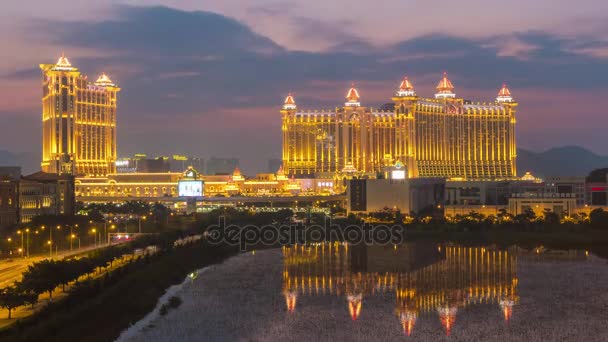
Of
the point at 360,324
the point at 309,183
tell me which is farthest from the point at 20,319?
the point at 309,183

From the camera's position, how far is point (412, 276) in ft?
193

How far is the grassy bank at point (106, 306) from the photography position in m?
35.1

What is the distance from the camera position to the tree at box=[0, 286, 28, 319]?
37531 mm

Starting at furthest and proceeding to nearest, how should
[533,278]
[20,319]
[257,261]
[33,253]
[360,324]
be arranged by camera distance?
[257,261]
[33,253]
[533,278]
[360,324]
[20,319]

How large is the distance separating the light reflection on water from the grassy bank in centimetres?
767

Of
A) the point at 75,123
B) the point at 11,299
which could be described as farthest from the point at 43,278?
the point at 75,123

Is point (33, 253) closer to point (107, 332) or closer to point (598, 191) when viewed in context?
point (107, 332)

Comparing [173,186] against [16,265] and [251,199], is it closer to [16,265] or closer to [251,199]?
[251,199]

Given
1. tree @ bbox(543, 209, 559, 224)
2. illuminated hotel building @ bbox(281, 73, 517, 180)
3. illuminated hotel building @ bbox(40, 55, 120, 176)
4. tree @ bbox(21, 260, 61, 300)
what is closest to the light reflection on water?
tree @ bbox(21, 260, 61, 300)

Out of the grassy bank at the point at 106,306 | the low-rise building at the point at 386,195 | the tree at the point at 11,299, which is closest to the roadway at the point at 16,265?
the grassy bank at the point at 106,306

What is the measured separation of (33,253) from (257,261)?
1703cm

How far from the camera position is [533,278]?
5728 cm

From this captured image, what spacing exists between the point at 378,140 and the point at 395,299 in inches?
3888

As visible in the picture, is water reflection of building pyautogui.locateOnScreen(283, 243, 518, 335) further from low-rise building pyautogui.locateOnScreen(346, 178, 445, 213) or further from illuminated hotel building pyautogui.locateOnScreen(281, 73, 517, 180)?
illuminated hotel building pyautogui.locateOnScreen(281, 73, 517, 180)
